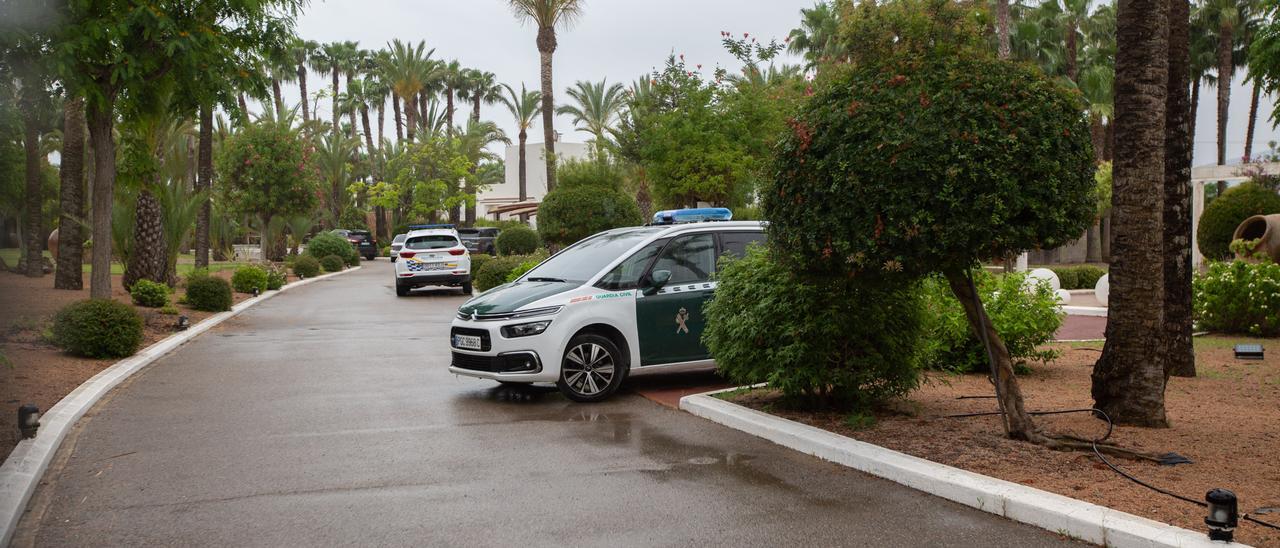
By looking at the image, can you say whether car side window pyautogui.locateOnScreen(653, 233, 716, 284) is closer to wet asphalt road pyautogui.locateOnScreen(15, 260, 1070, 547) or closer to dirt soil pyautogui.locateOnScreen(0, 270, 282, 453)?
wet asphalt road pyautogui.locateOnScreen(15, 260, 1070, 547)

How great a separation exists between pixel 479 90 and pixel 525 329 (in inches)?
3061

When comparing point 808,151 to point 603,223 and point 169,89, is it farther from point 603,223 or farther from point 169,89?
point 603,223

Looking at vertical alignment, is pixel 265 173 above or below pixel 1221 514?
above

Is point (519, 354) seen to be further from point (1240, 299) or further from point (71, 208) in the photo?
point (71, 208)

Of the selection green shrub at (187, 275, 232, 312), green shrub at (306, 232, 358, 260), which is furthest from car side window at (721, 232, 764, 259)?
green shrub at (306, 232, 358, 260)

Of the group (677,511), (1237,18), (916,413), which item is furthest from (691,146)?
(1237,18)

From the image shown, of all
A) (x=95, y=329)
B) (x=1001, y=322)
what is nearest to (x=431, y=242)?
(x=95, y=329)

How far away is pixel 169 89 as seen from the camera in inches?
596

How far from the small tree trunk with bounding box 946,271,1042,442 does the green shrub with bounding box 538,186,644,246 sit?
87.7ft

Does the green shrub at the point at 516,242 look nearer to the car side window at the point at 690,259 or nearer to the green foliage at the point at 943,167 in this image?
the car side window at the point at 690,259

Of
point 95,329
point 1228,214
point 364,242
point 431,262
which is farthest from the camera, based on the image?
point 364,242

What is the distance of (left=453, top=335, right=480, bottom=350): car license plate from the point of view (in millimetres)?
9891

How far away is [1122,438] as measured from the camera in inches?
283

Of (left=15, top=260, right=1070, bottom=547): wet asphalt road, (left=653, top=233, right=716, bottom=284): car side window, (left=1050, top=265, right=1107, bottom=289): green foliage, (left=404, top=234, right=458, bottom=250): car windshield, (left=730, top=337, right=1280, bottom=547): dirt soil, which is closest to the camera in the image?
(left=15, top=260, right=1070, bottom=547): wet asphalt road
